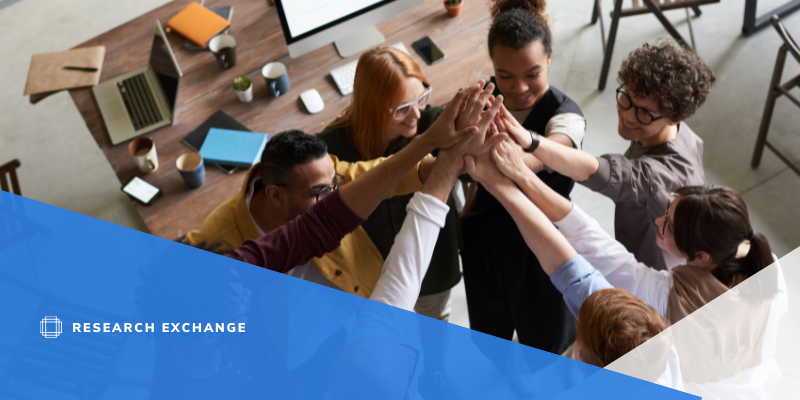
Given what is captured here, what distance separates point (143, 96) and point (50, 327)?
3.35ft

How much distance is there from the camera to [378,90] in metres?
1.88

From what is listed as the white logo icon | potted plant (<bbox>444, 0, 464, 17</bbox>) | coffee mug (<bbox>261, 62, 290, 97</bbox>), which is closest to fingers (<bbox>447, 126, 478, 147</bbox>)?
coffee mug (<bbox>261, 62, 290, 97</bbox>)

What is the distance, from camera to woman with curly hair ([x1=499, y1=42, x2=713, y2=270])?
172 centimetres

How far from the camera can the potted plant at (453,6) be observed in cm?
265

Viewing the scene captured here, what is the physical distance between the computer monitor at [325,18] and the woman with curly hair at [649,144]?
954 mm

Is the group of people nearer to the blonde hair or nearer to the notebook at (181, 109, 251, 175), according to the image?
the blonde hair

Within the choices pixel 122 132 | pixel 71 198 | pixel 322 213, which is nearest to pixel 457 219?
pixel 322 213

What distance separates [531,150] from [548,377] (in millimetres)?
820

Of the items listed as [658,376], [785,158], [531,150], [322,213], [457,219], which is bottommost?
[785,158]

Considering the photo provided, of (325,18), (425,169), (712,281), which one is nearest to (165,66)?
(325,18)

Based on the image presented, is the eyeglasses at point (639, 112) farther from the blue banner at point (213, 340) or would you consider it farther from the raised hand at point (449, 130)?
the blue banner at point (213, 340)

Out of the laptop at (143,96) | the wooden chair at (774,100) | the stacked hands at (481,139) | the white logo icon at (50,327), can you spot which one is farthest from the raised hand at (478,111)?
the wooden chair at (774,100)

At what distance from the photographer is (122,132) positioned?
239 cm

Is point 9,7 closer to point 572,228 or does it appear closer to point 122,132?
point 122,132
